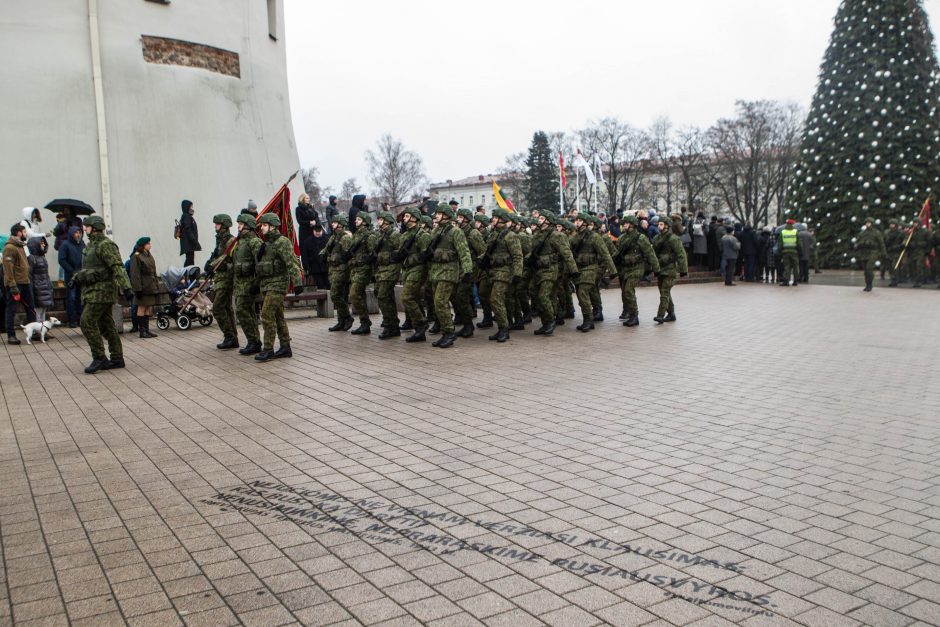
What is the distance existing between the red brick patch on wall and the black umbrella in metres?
4.09

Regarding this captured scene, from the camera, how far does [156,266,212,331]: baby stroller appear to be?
15.0 m

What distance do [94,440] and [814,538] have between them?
578 cm

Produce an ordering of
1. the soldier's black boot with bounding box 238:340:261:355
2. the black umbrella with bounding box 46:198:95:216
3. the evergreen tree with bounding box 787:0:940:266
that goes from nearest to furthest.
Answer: the soldier's black boot with bounding box 238:340:261:355 < the black umbrella with bounding box 46:198:95:216 < the evergreen tree with bounding box 787:0:940:266

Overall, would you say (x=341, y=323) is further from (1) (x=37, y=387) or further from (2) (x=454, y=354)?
(1) (x=37, y=387)

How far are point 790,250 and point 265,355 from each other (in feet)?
58.8

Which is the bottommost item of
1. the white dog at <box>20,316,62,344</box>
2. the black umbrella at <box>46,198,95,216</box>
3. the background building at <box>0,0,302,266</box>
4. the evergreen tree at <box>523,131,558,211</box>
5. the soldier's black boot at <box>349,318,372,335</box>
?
the soldier's black boot at <box>349,318,372,335</box>

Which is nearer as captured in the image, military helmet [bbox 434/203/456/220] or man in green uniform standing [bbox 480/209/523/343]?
military helmet [bbox 434/203/456/220]

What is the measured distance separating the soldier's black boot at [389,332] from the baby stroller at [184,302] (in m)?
3.97

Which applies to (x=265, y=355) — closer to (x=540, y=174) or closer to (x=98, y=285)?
(x=98, y=285)

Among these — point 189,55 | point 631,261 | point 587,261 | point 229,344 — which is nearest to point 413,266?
point 229,344

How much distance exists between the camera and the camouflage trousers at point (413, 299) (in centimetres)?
1257

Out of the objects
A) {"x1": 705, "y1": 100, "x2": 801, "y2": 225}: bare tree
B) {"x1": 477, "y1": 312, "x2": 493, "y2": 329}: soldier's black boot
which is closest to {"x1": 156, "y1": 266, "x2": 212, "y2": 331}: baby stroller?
{"x1": 477, "y1": 312, "x2": 493, "y2": 329}: soldier's black boot

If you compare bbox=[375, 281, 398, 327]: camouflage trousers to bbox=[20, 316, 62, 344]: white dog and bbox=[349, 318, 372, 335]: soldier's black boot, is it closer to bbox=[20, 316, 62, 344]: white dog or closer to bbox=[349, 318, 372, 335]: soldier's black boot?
bbox=[349, 318, 372, 335]: soldier's black boot

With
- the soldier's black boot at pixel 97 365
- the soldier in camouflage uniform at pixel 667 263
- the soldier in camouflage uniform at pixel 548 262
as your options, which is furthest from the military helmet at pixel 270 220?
the soldier in camouflage uniform at pixel 667 263
